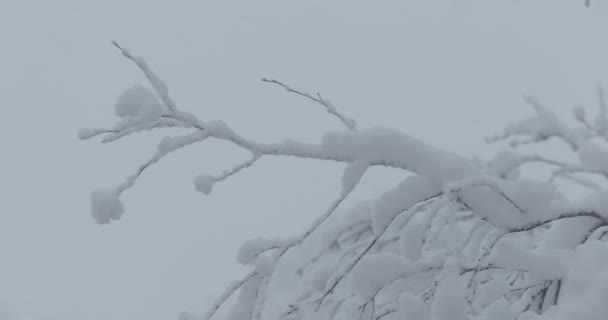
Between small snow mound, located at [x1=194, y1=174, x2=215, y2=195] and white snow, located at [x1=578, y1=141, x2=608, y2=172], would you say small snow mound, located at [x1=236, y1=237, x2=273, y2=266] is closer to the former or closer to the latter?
small snow mound, located at [x1=194, y1=174, x2=215, y2=195]

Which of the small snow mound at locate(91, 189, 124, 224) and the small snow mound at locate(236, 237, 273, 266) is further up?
the small snow mound at locate(91, 189, 124, 224)

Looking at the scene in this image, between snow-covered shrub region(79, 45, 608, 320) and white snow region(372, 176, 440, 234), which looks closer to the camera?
snow-covered shrub region(79, 45, 608, 320)

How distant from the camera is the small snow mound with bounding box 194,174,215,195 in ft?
4.49

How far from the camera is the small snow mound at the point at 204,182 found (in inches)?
53.9

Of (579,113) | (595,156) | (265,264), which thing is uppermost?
(595,156)

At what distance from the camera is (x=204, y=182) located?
1.37m

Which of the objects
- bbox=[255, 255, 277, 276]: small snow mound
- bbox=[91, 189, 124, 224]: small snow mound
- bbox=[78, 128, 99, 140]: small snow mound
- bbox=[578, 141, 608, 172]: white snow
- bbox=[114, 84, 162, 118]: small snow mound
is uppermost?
bbox=[114, 84, 162, 118]: small snow mound

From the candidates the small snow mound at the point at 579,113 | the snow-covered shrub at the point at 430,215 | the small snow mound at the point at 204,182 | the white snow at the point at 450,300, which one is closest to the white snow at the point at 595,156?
the snow-covered shrub at the point at 430,215

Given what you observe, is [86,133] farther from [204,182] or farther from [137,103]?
[204,182]

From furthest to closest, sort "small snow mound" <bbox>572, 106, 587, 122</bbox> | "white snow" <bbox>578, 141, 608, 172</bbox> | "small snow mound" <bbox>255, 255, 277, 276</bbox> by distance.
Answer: "small snow mound" <bbox>572, 106, 587, 122</bbox> < "white snow" <bbox>578, 141, 608, 172</bbox> < "small snow mound" <bbox>255, 255, 277, 276</bbox>

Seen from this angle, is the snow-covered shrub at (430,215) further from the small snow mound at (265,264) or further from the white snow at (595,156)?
the white snow at (595,156)

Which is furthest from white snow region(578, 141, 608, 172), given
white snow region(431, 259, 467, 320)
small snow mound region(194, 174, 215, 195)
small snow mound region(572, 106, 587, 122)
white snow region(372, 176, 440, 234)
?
small snow mound region(572, 106, 587, 122)

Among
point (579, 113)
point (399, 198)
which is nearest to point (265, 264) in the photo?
point (399, 198)

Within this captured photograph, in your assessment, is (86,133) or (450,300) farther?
(86,133)
